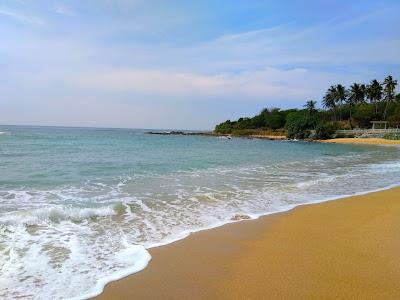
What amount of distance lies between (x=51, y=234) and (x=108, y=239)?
1.19 meters

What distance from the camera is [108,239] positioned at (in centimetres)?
673

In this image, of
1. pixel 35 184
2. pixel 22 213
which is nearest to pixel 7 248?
pixel 22 213

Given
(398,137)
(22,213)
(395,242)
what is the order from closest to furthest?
(395,242) < (22,213) < (398,137)

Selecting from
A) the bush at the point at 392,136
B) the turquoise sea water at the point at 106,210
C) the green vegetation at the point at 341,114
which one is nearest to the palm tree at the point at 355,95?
the green vegetation at the point at 341,114

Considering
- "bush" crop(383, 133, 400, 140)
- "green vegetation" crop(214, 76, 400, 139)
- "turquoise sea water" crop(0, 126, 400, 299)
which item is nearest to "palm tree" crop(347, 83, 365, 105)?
"green vegetation" crop(214, 76, 400, 139)

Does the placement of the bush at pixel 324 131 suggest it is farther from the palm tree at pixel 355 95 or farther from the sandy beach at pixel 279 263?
the sandy beach at pixel 279 263

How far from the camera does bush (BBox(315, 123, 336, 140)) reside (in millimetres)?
82625

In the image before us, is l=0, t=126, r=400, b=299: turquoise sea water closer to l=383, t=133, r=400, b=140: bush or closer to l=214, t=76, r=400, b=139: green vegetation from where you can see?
l=383, t=133, r=400, b=140: bush

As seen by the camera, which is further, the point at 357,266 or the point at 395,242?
the point at 395,242

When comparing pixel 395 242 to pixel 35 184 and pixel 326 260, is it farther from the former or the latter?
pixel 35 184

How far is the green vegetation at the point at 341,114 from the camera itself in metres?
86.2

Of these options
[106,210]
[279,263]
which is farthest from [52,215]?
[279,263]

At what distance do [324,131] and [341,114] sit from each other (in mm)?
26543

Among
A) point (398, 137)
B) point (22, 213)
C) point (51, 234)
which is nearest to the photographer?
point (51, 234)
